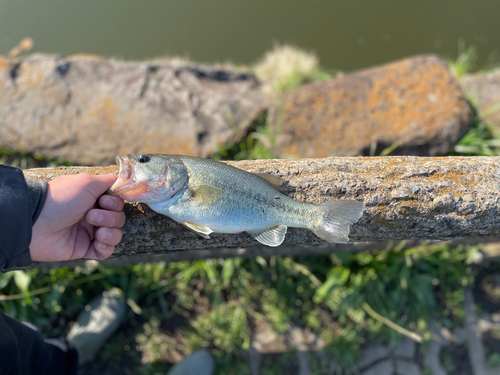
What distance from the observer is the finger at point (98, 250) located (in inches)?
71.9

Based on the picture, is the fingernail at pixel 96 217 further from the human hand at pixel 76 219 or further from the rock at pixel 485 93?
the rock at pixel 485 93

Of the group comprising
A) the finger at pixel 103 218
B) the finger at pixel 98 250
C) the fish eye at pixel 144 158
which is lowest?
the finger at pixel 98 250

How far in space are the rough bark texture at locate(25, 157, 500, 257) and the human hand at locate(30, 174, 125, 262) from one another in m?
0.15

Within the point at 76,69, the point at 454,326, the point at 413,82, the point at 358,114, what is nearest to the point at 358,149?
the point at 358,114

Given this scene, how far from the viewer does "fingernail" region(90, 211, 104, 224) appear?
5.61 ft

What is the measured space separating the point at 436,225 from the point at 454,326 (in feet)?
5.96

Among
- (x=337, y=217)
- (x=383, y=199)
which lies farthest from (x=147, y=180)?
(x=383, y=199)

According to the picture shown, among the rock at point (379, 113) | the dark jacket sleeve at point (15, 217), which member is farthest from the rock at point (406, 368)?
the dark jacket sleeve at point (15, 217)

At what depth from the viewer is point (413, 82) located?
11.4ft

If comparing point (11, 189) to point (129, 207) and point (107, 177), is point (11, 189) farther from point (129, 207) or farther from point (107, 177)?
point (129, 207)

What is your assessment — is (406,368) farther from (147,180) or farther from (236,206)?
(147,180)

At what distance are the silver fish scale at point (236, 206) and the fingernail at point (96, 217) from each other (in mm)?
323

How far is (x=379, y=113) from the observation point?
10.9 feet

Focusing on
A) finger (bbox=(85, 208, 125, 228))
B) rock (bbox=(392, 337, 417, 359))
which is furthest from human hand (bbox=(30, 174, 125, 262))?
rock (bbox=(392, 337, 417, 359))
